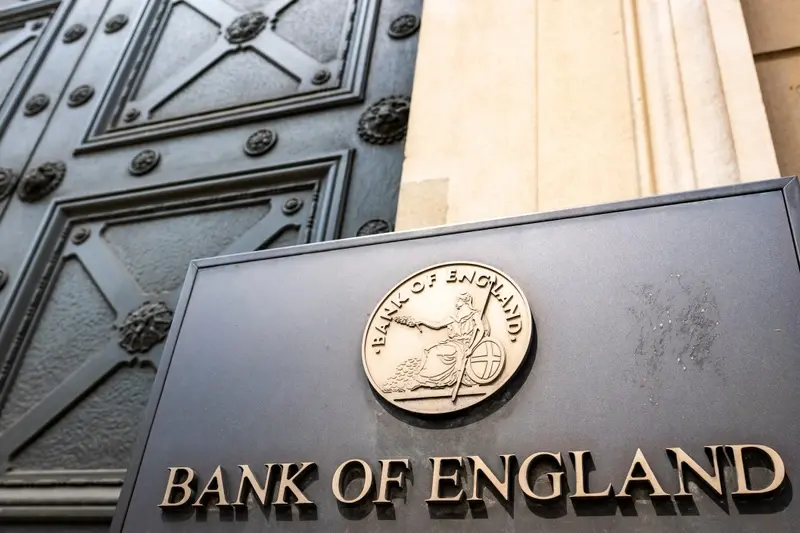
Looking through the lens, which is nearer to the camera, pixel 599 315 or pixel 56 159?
pixel 599 315

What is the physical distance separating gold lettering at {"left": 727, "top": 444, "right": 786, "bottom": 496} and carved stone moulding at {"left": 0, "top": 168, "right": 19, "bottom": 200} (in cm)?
284

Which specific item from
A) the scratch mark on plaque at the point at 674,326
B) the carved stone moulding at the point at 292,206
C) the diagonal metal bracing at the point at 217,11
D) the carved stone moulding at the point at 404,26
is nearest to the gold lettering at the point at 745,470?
the scratch mark on plaque at the point at 674,326

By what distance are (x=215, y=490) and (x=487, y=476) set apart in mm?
471

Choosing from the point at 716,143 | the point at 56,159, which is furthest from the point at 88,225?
the point at 716,143

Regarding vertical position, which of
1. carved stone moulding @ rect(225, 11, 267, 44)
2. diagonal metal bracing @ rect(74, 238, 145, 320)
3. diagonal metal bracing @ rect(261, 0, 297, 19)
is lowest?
diagonal metal bracing @ rect(74, 238, 145, 320)

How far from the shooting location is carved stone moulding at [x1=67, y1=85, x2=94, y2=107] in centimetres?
312

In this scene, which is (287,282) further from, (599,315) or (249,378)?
(599,315)

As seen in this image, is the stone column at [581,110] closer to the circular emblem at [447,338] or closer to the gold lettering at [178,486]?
the circular emblem at [447,338]

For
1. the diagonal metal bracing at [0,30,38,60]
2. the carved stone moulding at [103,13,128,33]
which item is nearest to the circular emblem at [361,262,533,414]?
the carved stone moulding at [103,13,128,33]

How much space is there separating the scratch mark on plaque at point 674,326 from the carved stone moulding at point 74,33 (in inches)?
127

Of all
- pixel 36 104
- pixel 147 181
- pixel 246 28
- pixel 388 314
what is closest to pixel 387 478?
pixel 388 314

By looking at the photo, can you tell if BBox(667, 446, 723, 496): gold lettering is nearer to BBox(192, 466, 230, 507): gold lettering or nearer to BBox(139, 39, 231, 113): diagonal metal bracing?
BBox(192, 466, 230, 507): gold lettering

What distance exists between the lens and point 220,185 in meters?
2.49

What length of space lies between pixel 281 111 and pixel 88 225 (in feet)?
2.75
